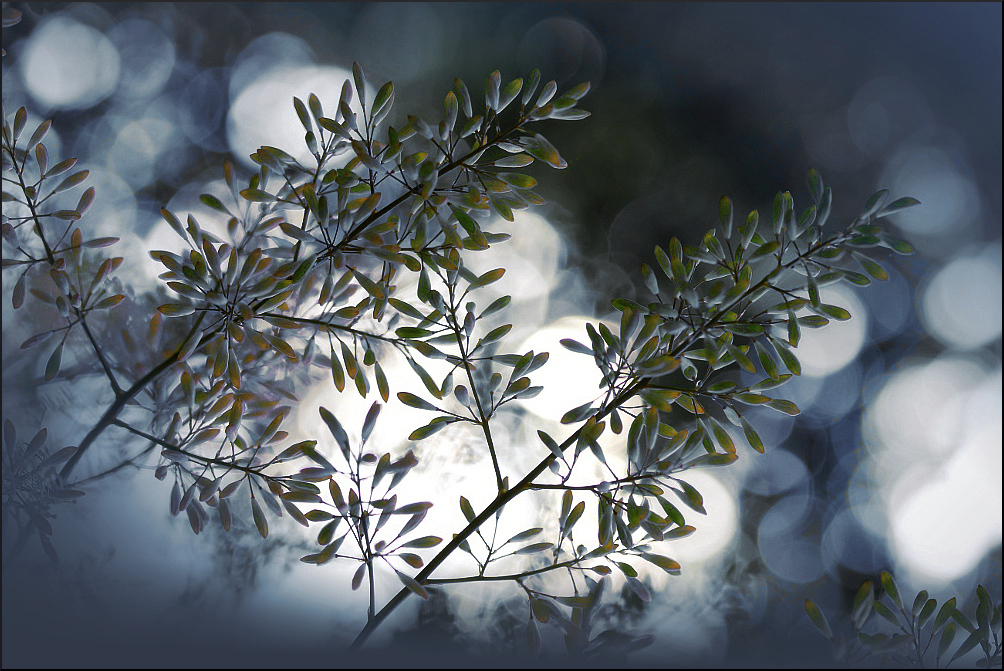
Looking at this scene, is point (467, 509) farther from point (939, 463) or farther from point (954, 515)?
point (939, 463)

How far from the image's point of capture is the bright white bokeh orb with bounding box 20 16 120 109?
792 millimetres

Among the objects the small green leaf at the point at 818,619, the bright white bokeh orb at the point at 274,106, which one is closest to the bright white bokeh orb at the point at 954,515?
the small green leaf at the point at 818,619

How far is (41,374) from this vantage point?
0.56 metres

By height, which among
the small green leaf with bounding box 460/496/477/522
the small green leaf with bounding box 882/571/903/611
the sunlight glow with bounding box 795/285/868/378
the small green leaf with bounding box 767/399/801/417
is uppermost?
the sunlight glow with bounding box 795/285/868/378

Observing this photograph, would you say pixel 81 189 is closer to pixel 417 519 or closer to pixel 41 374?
pixel 41 374

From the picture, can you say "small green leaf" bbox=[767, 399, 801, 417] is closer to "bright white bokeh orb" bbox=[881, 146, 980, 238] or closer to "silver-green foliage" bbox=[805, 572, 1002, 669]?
"silver-green foliage" bbox=[805, 572, 1002, 669]

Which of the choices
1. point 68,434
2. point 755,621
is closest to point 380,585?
point 68,434

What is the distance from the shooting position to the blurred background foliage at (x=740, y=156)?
2.99 ft

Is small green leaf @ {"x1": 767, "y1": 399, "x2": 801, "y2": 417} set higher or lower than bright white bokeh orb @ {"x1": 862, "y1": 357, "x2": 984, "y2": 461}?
lower

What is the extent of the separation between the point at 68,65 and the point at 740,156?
1.32 metres

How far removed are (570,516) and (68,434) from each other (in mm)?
497

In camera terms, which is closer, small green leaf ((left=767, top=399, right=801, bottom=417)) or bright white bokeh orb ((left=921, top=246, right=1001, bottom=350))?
small green leaf ((left=767, top=399, right=801, bottom=417))

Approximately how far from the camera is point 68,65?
851mm

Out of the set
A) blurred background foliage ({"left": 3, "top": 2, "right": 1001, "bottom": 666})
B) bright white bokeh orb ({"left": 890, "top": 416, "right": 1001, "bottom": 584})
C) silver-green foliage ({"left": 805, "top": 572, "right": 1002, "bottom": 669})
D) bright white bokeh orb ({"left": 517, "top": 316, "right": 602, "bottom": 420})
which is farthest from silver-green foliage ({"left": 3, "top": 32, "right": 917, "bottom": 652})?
bright white bokeh orb ({"left": 890, "top": 416, "right": 1001, "bottom": 584})
